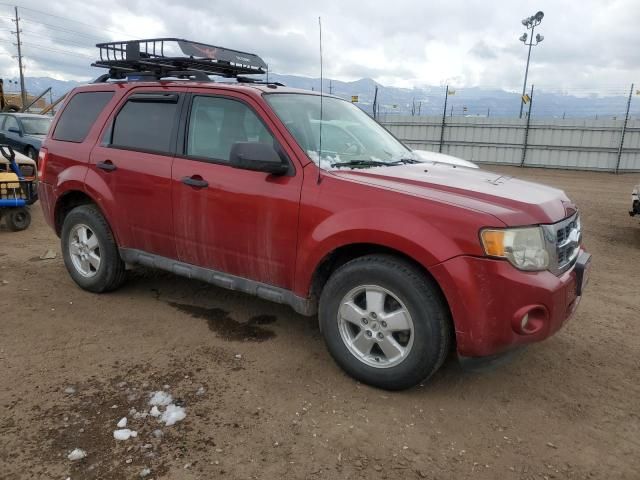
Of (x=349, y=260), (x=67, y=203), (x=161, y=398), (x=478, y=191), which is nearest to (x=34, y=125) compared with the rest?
(x=67, y=203)

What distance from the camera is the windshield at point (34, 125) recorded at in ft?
44.5

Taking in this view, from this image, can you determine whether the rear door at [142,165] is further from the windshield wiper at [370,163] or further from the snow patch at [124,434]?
the snow patch at [124,434]

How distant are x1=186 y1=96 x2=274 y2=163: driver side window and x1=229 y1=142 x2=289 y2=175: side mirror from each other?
0.87ft

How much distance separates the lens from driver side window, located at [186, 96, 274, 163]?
3648 millimetres

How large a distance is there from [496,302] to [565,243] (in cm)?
69

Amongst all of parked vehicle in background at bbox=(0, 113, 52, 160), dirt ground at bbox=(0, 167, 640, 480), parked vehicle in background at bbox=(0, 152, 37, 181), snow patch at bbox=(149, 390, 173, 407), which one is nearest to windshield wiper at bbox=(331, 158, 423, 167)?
dirt ground at bbox=(0, 167, 640, 480)

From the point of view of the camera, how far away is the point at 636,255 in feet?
22.6

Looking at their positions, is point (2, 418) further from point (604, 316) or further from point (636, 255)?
point (636, 255)

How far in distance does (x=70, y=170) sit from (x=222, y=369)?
248 cm

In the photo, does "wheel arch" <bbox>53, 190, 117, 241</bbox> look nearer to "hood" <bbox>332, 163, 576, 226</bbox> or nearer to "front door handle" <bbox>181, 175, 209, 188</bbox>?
"front door handle" <bbox>181, 175, 209, 188</bbox>

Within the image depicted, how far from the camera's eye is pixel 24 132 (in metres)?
13.4

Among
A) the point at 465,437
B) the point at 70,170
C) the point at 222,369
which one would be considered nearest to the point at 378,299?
the point at 465,437

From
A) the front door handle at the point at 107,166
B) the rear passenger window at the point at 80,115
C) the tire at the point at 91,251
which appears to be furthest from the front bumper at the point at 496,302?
the rear passenger window at the point at 80,115

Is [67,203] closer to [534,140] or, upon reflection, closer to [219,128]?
[219,128]
